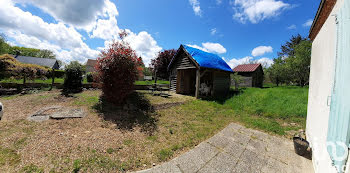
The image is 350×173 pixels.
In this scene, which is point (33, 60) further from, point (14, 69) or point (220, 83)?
point (220, 83)

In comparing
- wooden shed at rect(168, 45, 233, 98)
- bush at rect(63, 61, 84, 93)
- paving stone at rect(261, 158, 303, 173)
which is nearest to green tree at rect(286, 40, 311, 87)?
wooden shed at rect(168, 45, 233, 98)

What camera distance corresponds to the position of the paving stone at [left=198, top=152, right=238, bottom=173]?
2574 millimetres

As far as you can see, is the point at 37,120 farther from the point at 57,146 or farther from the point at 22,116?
the point at 57,146

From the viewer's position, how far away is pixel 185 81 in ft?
39.9

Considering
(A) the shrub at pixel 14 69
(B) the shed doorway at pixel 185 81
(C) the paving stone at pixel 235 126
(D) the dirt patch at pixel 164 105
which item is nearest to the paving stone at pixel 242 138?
(C) the paving stone at pixel 235 126

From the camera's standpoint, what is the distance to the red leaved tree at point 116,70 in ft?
Result: 18.1

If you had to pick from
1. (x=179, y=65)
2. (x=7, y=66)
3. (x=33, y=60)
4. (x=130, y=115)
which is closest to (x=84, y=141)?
(x=130, y=115)

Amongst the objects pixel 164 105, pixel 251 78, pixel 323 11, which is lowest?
pixel 164 105

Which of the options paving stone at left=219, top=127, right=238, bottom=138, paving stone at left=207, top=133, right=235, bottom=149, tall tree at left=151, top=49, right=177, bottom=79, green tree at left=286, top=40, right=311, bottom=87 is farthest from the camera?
green tree at left=286, top=40, right=311, bottom=87

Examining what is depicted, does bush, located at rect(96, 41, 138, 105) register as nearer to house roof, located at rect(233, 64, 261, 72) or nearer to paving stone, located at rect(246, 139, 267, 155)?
paving stone, located at rect(246, 139, 267, 155)

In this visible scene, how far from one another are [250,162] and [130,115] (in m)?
4.50

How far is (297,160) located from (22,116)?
8503 mm

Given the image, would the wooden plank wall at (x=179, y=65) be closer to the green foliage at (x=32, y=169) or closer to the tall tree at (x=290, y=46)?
the green foliage at (x=32, y=169)

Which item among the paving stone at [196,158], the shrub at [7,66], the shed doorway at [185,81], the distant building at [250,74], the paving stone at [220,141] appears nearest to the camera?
the paving stone at [196,158]
